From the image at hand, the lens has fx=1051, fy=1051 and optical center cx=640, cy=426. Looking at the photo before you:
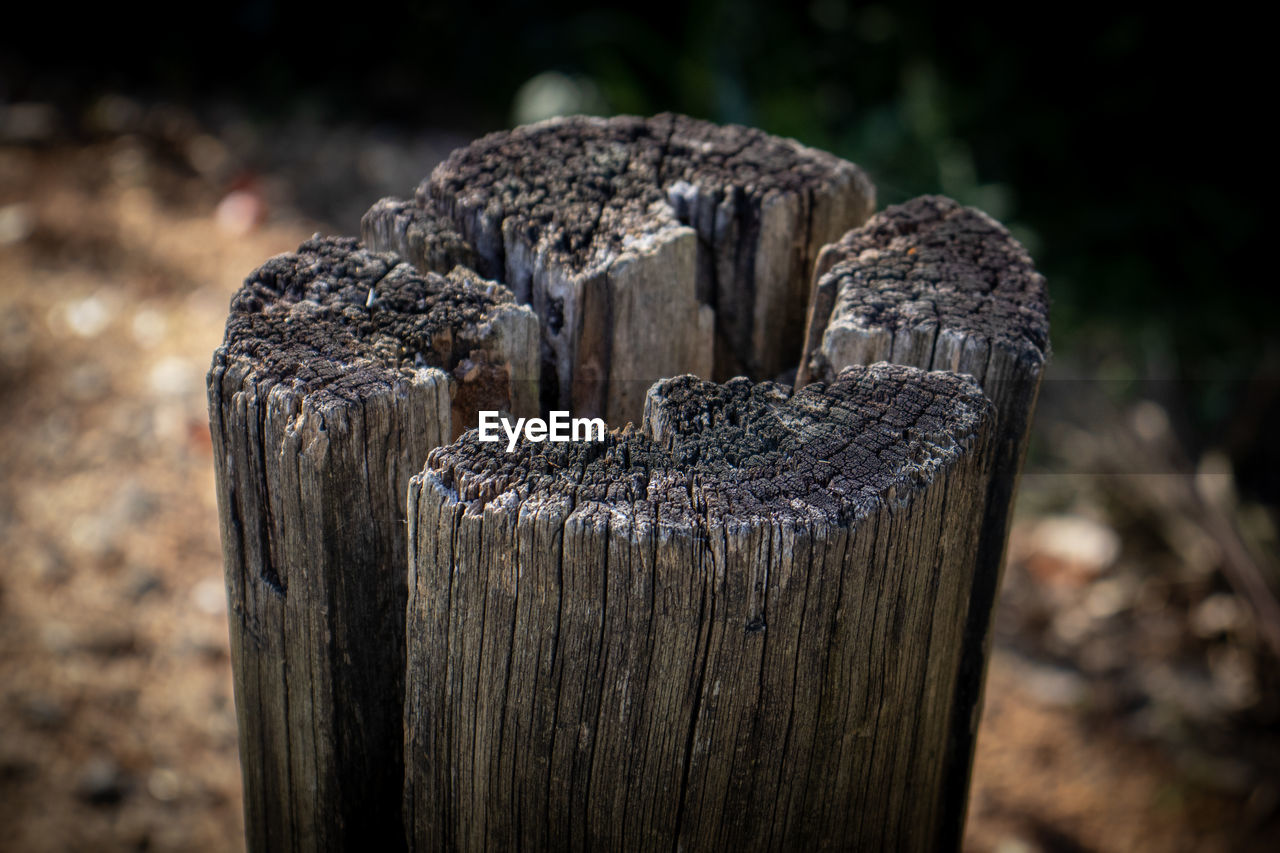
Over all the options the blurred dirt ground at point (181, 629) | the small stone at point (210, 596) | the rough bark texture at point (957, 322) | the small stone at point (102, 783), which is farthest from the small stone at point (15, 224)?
the rough bark texture at point (957, 322)

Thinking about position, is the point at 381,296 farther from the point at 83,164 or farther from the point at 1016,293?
the point at 83,164

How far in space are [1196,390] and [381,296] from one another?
4.29m

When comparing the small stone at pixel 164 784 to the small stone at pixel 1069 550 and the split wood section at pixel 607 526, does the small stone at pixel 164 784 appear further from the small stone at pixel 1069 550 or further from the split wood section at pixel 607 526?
the small stone at pixel 1069 550

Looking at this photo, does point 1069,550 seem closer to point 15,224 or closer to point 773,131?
point 773,131

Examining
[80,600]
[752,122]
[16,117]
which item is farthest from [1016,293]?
[16,117]

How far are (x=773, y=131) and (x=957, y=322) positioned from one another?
11.8 feet

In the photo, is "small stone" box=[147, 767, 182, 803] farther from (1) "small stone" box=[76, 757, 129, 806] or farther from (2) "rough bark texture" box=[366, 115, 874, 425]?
(2) "rough bark texture" box=[366, 115, 874, 425]

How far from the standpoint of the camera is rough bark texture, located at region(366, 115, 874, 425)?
1.43 metres

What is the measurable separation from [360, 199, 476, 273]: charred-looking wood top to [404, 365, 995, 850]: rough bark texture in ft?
1.37

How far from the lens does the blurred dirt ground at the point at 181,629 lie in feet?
9.46

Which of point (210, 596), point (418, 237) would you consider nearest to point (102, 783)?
point (210, 596)

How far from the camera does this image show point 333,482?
117cm

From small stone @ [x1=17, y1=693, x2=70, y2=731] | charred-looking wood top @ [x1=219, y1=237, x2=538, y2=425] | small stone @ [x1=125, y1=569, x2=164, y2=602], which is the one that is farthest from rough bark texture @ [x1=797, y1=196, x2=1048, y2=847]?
small stone @ [x1=125, y1=569, x2=164, y2=602]

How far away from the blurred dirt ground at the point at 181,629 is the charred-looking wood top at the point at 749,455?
214 cm
